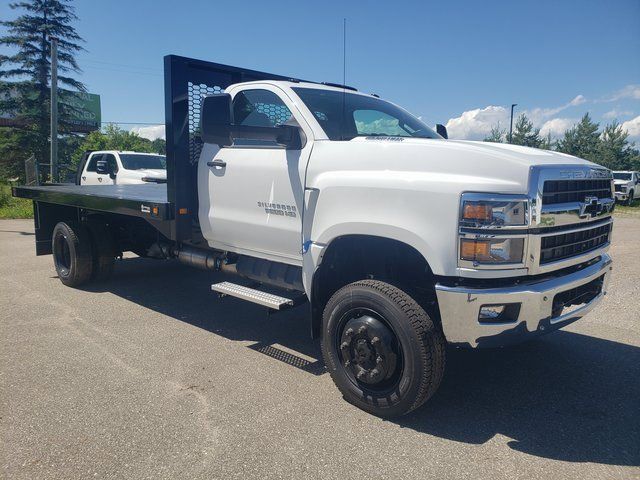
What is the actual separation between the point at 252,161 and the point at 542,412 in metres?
2.84

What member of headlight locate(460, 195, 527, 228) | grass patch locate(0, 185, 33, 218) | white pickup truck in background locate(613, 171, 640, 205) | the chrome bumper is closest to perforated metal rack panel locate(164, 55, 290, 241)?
headlight locate(460, 195, 527, 228)

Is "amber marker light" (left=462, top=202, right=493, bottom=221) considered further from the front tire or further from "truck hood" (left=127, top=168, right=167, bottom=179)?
"truck hood" (left=127, top=168, right=167, bottom=179)

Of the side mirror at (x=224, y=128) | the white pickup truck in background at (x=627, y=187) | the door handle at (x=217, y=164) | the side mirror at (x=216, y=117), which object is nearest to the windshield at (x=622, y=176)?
the white pickup truck in background at (x=627, y=187)

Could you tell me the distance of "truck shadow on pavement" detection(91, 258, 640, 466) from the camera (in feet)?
9.93

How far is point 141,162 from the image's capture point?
41.6 ft

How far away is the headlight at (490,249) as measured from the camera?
→ 2799 millimetres

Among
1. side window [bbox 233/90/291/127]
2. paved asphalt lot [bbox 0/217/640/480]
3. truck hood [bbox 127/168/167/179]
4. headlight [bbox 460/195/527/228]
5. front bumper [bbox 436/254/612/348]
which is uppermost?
side window [bbox 233/90/291/127]

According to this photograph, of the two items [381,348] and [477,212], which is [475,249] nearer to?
[477,212]

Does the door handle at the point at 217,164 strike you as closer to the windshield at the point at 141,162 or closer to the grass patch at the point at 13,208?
the windshield at the point at 141,162

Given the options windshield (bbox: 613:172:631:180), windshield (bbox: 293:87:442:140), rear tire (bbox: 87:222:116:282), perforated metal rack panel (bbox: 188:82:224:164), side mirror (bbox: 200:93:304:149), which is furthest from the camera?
windshield (bbox: 613:172:631:180)

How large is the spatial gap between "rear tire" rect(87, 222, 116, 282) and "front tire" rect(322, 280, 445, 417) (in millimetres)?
4271

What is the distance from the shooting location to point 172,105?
452 cm

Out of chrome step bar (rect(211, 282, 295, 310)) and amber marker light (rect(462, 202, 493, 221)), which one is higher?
amber marker light (rect(462, 202, 493, 221))

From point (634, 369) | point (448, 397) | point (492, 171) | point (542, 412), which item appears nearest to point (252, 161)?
point (492, 171)
